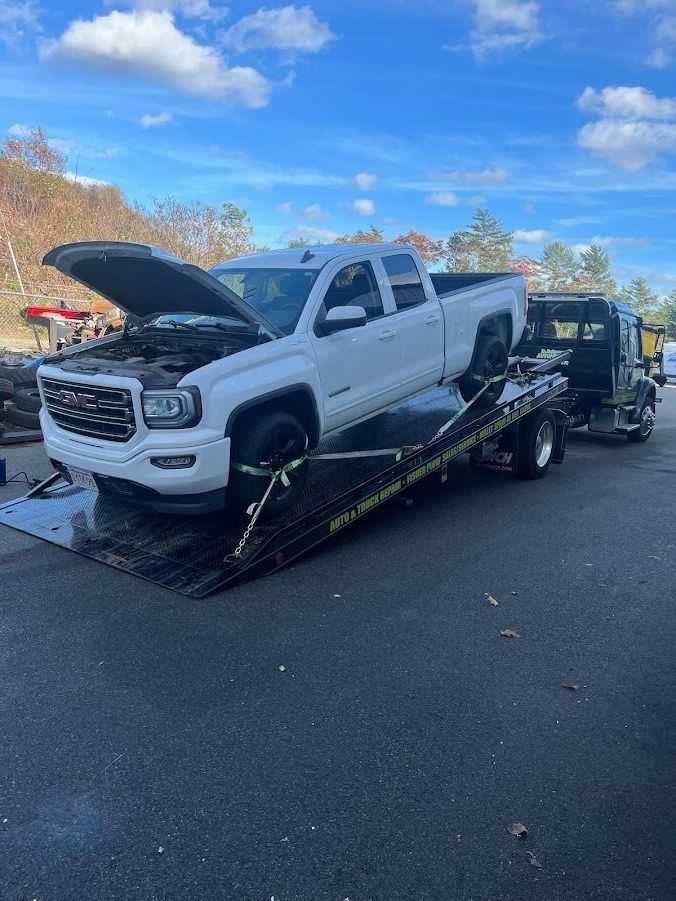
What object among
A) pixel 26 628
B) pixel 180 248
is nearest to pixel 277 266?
pixel 26 628

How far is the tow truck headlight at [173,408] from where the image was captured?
439 cm

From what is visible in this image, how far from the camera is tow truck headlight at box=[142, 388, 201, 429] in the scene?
14.4 ft

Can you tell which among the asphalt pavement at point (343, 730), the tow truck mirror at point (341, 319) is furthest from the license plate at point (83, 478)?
the tow truck mirror at point (341, 319)

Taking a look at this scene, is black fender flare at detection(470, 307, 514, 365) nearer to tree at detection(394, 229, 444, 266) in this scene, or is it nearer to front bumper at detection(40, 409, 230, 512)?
front bumper at detection(40, 409, 230, 512)

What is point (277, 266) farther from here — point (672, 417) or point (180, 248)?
point (180, 248)

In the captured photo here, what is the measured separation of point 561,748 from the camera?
3.23 meters

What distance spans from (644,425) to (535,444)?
15.2ft

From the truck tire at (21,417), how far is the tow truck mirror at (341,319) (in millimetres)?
6203

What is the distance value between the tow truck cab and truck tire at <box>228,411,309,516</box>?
20.4 ft

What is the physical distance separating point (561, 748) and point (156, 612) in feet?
8.49

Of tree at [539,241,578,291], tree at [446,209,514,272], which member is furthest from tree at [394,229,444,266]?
tree at [539,241,578,291]

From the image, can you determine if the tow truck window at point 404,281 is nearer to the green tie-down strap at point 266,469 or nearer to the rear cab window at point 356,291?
the rear cab window at point 356,291

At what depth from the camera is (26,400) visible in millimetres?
9727

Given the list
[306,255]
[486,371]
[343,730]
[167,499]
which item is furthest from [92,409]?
[486,371]
